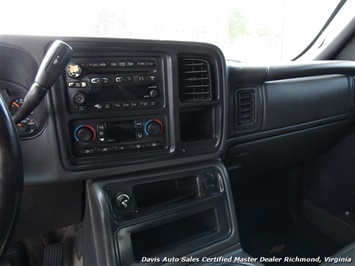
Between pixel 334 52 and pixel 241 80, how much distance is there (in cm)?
98

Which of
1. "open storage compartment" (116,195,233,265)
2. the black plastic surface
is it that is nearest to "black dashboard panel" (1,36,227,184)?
"open storage compartment" (116,195,233,265)

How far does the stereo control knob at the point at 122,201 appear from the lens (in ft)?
3.04

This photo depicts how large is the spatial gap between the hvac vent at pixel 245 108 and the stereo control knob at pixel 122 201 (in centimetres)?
62

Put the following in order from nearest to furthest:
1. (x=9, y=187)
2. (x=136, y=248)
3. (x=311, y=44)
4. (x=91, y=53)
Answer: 1. (x=9, y=187)
2. (x=91, y=53)
3. (x=136, y=248)
4. (x=311, y=44)

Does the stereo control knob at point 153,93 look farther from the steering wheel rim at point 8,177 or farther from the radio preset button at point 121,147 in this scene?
the steering wheel rim at point 8,177

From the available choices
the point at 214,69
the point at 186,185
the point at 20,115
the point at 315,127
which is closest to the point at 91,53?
the point at 20,115

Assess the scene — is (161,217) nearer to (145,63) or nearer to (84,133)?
(84,133)

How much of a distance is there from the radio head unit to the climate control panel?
44 millimetres

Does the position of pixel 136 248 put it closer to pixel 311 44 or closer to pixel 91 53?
pixel 91 53

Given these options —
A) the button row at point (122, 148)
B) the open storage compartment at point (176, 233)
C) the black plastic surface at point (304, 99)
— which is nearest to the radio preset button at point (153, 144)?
the button row at point (122, 148)

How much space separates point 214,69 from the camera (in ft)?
3.39

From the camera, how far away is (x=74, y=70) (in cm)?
83

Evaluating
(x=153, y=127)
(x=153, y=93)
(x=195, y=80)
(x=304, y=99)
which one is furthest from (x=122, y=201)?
(x=304, y=99)

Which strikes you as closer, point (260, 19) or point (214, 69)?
point (214, 69)
